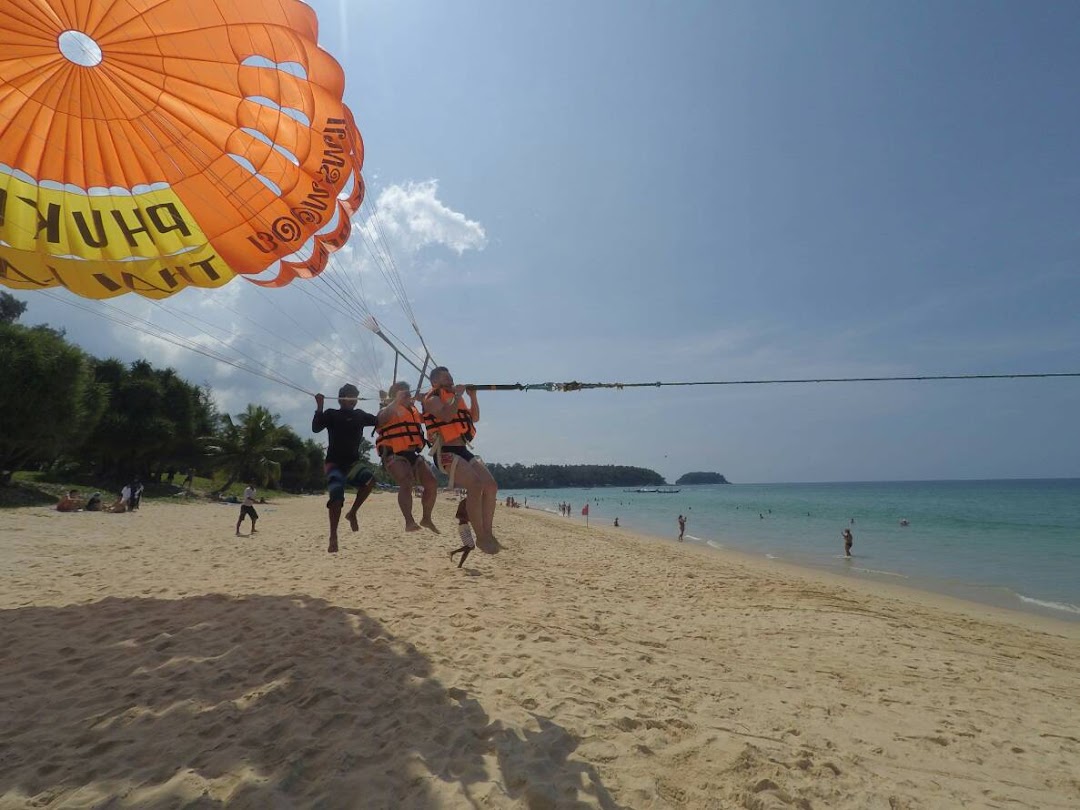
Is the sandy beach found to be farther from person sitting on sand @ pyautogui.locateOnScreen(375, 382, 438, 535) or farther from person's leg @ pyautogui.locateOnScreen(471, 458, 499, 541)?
person sitting on sand @ pyautogui.locateOnScreen(375, 382, 438, 535)

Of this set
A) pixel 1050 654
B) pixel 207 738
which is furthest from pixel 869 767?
pixel 1050 654

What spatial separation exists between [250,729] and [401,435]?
15.5 ft

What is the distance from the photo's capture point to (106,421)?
35.2 meters

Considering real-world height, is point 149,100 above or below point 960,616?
above

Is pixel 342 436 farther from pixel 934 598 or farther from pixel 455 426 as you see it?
pixel 934 598

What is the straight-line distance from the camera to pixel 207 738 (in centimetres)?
425

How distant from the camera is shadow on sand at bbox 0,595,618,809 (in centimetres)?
367

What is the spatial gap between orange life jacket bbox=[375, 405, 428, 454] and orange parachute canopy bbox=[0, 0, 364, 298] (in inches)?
112

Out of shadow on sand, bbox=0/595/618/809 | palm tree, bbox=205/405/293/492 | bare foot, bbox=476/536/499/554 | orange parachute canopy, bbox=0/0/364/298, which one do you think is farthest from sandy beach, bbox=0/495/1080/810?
palm tree, bbox=205/405/293/492

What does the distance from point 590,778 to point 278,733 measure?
2.40 metres

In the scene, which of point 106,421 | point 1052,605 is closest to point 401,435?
point 1052,605

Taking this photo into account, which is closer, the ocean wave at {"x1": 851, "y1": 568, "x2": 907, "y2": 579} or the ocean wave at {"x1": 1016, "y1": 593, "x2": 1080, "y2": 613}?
the ocean wave at {"x1": 1016, "y1": 593, "x2": 1080, "y2": 613}

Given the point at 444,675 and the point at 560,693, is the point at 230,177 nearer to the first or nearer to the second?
the point at 444,675

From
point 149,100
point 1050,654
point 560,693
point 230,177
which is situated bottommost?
point 1050,654
